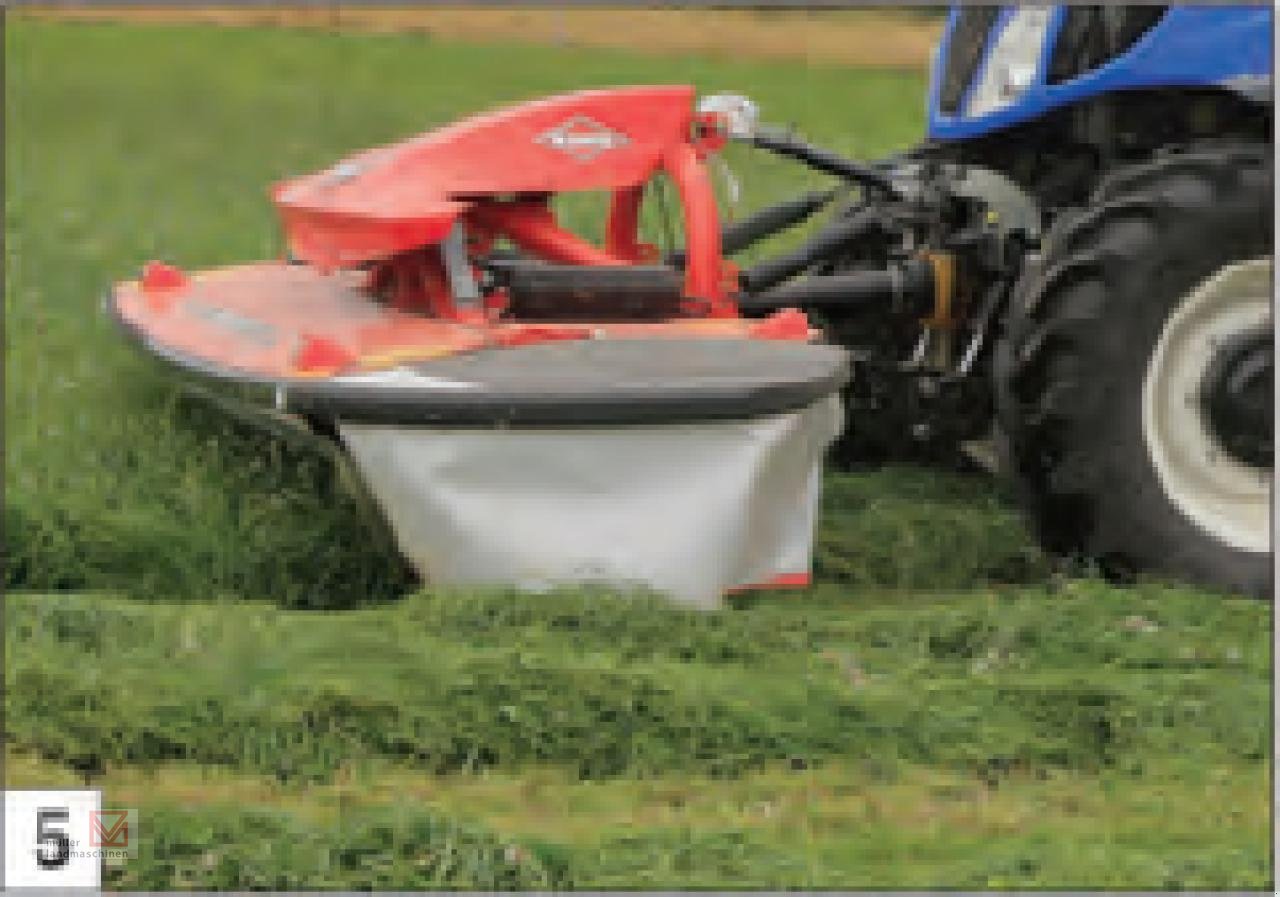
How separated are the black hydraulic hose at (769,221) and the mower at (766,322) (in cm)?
2

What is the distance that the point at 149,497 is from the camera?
175 inches

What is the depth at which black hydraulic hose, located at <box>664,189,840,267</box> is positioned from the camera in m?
5.11

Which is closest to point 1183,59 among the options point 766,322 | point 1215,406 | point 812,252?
point 1215,406

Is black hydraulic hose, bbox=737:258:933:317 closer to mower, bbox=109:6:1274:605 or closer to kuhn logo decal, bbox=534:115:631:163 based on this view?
mower, bbox=109:6:1274:605

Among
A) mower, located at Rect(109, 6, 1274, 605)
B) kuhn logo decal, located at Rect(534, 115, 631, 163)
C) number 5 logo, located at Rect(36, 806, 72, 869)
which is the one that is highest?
kuhn logo decal, located at Rect(534, 115, 631, 163)

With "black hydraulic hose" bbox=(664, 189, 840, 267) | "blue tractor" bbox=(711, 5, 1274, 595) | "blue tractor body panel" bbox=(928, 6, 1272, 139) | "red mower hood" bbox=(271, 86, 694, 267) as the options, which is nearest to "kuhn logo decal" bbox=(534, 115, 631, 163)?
"red mower hood" bbox=(271, 86, 694, 267)

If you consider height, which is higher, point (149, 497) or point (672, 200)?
point (672, 200)

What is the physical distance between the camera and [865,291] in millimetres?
4648

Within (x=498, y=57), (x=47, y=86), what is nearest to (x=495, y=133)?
(x=47, y=86)

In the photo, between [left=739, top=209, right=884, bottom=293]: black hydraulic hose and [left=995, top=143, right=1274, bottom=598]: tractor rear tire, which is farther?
[left=739, top=209, right=884, bottom=293]: black hydraulic hose

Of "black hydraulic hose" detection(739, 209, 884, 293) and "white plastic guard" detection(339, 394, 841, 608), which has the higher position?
"black hydraulic hose" detection(739, 209, 884, 293)

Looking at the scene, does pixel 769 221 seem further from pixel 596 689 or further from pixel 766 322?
pixel 596 689

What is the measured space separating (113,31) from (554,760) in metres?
8.55

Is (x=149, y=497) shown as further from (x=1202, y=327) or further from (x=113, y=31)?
(x=113, y=31)
